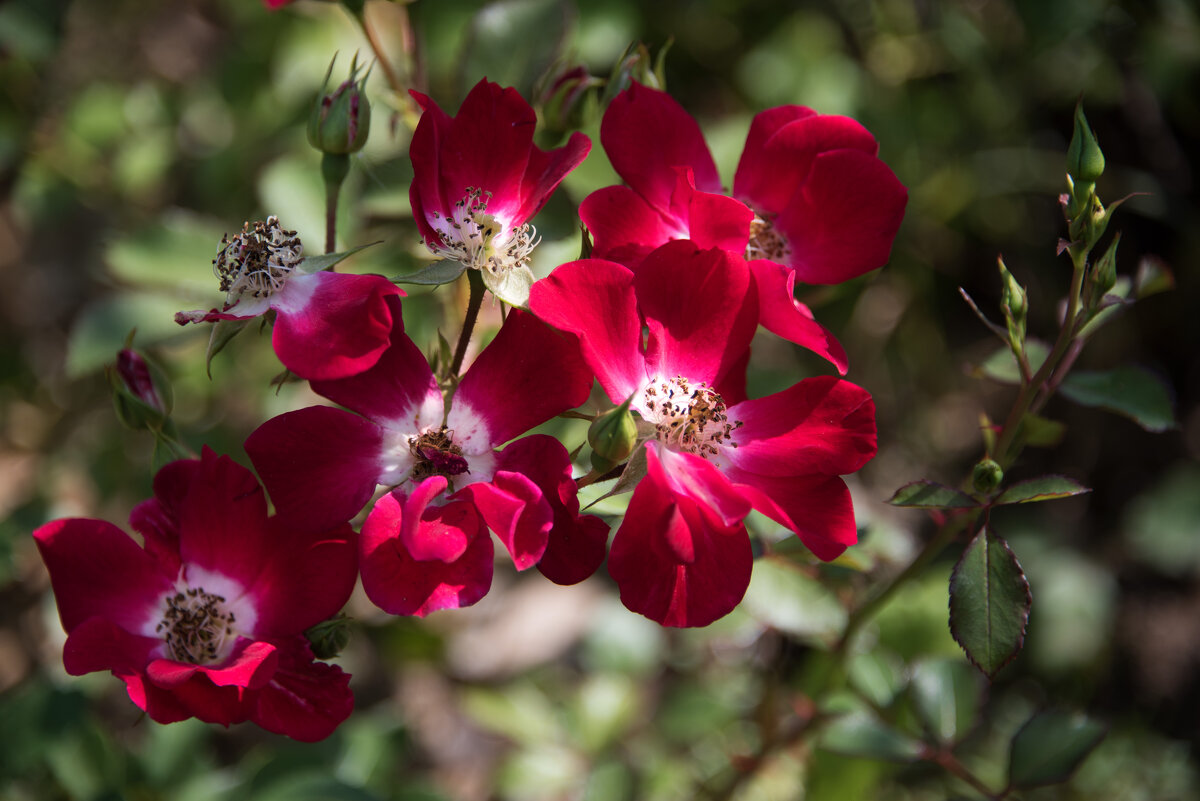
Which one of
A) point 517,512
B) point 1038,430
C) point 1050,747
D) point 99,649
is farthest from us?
point 1050,747

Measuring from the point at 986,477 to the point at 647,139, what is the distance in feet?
2.41

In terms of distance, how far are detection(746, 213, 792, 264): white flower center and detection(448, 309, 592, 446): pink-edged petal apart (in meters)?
0.46

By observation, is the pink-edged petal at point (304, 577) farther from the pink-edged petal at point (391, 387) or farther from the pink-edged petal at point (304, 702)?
the pink-edged petal at point (391, 387)

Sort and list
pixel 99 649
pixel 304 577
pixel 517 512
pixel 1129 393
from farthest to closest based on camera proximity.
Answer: pixel 1129 393 < pixel 304 577 < pixel 99 649 < pixel 517 512

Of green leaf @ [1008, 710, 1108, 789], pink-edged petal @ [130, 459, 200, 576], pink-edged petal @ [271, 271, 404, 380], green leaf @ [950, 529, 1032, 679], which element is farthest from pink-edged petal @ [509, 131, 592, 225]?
green leaf @ [1008, 710, 1108, 789]

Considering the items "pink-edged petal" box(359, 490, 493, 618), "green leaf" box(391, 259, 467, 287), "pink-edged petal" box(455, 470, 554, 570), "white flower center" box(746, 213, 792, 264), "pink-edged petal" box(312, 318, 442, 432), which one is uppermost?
"green leaf" box(391, 259, 467, 287)

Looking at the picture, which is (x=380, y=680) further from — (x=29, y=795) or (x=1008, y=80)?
(x=1008, y=80)

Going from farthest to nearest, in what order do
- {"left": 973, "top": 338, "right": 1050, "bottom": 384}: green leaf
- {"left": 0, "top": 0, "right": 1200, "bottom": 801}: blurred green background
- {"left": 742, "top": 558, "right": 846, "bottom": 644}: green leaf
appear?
{"left": 0, "top": 0, "right": 1200, "bottom": 801}: blurred green background, {"left": 742, "top": 558, "right": 846, "bottom": 644}: green leaf, {"left": 973, "top": 338, "right": 1050, "bottom": 384}: green leaf

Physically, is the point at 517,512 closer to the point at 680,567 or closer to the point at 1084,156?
the point at 680,567

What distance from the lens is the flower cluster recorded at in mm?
1206

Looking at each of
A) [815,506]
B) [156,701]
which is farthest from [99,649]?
[815,506]

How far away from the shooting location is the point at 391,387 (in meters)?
1.34

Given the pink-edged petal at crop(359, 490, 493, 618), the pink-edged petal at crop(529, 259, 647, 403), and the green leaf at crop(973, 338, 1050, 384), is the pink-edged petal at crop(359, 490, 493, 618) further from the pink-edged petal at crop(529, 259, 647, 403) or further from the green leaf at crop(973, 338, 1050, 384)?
the green leaf at crop(973, 338, 1050, 384)

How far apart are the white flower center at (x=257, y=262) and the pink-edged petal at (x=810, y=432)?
2.35 feet
